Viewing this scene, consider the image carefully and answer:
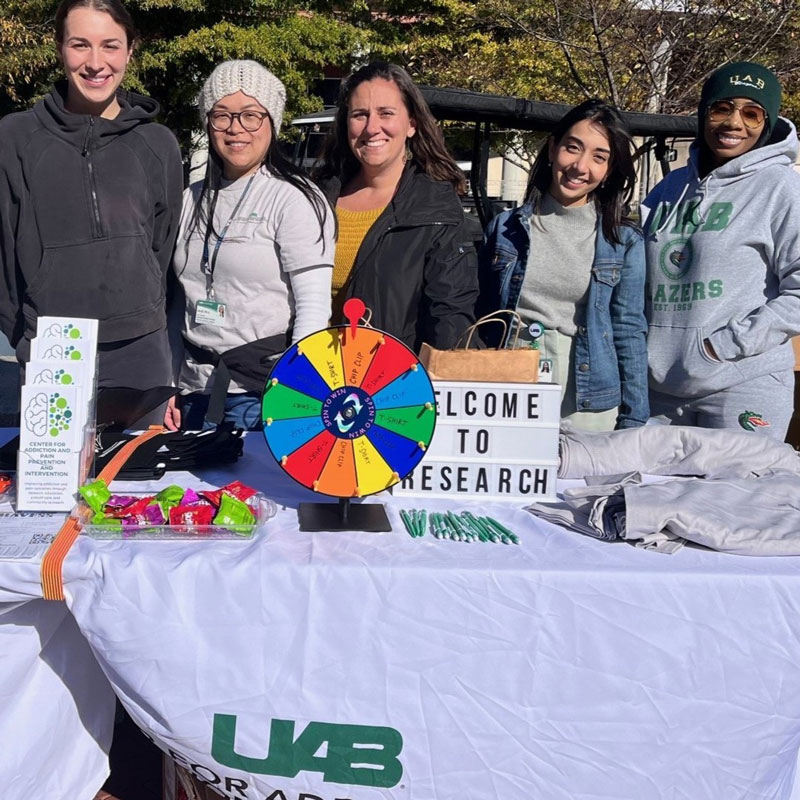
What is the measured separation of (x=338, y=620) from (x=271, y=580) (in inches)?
5.2

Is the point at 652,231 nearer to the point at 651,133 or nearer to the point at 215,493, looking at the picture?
the point at 215,493

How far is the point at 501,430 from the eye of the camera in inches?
70.5

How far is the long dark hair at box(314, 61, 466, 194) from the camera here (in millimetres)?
2418

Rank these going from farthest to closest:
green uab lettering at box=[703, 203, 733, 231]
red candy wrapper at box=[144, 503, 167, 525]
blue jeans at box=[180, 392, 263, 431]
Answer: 1. green uab lettering at box=[703, 203, 733, 231]
2. blue jeans at box=[180, 392, 263, 431]
3. red candy wrapper at box=[144, 503, 167, 525]

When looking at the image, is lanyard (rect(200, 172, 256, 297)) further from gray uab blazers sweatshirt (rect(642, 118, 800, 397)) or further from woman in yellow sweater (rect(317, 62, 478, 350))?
gray uab blazers sweatshirt (rect(642, 118, 800, 397))

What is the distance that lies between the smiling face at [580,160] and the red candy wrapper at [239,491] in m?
1.33

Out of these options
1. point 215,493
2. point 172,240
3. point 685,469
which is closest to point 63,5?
point 172,240

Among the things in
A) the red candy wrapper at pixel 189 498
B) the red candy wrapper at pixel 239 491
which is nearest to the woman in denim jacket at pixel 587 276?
the red candy wrapper at pixel 239 491

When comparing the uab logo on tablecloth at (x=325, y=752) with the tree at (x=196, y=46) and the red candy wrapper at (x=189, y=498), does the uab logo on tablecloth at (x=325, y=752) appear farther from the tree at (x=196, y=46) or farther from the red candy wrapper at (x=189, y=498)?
the tree at (x=196, y=46)

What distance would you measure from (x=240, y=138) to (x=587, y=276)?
3.30 ft

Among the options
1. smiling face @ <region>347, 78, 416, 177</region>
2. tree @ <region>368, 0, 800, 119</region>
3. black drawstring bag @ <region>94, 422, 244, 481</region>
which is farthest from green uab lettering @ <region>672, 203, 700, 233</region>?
tree @ <region>368, 0, 800, 119</region>

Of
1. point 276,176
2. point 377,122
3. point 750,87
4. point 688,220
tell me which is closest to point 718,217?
point 688,220

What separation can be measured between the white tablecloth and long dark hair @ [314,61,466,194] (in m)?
1.39

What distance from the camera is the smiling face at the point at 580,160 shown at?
8.00 feet
